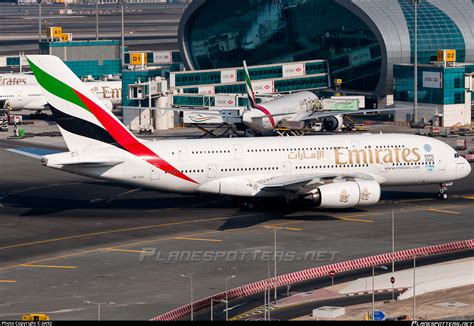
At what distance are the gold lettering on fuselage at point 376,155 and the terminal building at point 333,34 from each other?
69602 millimetres

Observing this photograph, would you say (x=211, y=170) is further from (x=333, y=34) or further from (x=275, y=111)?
(x=333, y=34)

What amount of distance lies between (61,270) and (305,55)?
394 ft

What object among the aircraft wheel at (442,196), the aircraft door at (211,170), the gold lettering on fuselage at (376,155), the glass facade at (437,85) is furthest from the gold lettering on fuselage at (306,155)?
the glass facade at (437,85)

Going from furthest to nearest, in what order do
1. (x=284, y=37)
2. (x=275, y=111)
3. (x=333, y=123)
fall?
1. (x=284, y=37)
2. (x=333, y=123)
3. (x=275, y=111)

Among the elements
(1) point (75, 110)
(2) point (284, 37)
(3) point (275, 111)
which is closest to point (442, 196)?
(1) point (75, 110)

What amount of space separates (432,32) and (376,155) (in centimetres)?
8296

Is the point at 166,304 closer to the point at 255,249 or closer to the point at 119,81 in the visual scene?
the point at 255,249

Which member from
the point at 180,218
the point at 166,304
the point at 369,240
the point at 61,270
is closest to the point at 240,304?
the point at 166,304

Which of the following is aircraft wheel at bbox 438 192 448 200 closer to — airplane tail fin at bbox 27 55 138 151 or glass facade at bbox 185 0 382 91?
airplane tail fin at bbox 27 55 138 151

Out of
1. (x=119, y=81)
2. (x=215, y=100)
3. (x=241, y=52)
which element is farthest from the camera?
(x=241, y=52)

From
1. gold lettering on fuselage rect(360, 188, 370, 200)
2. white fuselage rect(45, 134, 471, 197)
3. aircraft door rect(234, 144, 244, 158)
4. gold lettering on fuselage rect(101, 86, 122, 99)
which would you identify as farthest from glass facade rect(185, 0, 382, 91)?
gold lettering on fuselage rect(360, 188, 370, 200)

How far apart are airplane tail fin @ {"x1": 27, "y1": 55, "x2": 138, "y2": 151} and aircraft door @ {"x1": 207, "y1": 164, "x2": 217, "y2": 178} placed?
250 inches

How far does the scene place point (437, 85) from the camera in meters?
153

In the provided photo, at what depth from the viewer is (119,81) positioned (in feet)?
596
